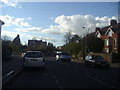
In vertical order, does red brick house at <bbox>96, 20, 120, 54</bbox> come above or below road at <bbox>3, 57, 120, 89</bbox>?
above

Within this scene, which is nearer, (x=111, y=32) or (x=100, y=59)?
(x=100, y=59)

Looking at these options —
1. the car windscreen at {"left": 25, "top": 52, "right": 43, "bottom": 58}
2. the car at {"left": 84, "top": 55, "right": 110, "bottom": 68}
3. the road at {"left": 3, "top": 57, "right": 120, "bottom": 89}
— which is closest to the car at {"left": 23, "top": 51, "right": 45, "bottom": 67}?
the car windscreen at {"left": 25, "top": 52, "right": 43, "bottom": 58}

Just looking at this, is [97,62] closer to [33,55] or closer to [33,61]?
[33,55]

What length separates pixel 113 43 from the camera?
60625 mm

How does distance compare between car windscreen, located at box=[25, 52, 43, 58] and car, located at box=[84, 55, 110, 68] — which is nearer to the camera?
car windscreen, located at box=[25, 52, 43, 58]

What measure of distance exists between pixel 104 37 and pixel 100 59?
40874mm

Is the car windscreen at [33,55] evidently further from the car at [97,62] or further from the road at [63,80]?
the car at [97,62]

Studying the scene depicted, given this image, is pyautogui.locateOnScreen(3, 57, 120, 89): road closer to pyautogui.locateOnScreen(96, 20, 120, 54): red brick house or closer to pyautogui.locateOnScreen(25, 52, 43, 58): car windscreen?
pyautogui.locateOnScreen(25, 52, 43, 58): car windscreen

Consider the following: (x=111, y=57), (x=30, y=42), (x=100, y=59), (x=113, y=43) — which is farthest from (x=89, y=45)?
(x=30, y=42)

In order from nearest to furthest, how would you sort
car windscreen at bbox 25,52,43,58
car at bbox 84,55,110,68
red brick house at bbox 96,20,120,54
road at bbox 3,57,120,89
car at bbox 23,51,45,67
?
road at bbox 3,57,120,89 < car at bbox 23,51,45,67 < car windscreen at bbox 25,52,43,58 < car at bbox 84,55,110,68 < red brick house at bbox 96,20,120,54

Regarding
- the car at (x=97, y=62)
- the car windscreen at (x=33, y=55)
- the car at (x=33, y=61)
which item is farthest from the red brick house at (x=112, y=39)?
the car at (x=33, y=61)

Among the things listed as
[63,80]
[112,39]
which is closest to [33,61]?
[63,80]

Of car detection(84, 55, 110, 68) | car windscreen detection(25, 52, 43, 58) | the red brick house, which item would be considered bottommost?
car detection(84, 55, 110, 68)

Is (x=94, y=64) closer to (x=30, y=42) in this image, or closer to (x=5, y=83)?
(x=5, y=83)
